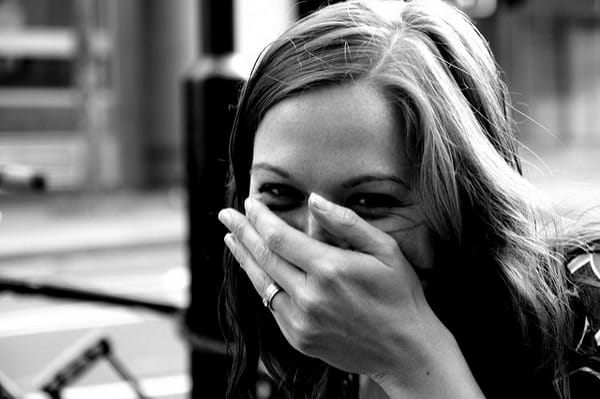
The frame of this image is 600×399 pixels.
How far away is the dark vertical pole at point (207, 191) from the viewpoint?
221cm

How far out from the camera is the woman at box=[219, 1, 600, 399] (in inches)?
55.0

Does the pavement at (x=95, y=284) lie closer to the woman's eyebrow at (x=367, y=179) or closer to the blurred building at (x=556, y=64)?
the woman's eyebrow at (x=367, y=179)

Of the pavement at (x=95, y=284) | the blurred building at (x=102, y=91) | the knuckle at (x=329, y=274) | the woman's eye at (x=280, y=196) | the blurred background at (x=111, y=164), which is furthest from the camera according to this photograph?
the blurred building at (x=102, y=91)

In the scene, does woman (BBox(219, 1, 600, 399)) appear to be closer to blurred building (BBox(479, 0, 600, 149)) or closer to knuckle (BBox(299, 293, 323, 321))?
knuckle (BBox(299, 293, 323, 321))

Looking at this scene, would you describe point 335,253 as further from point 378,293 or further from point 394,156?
point 394,156

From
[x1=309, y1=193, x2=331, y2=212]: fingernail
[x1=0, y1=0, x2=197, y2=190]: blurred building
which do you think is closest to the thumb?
[x1=309, y1=193, x2=331, y2=212]: fingernail

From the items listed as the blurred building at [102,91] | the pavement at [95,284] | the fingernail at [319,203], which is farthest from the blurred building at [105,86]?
the fingernail at [319,203]

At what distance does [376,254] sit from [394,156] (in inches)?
8.1

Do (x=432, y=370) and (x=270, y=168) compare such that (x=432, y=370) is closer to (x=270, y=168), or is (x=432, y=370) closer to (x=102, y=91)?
(x=270, y=168)

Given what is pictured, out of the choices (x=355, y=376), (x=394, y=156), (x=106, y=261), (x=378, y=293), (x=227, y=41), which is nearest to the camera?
(x=378, y=293)

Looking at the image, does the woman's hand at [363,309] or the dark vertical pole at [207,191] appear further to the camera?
the dark vertical pole at [207,191]

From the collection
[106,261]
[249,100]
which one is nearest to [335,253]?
[249,100]

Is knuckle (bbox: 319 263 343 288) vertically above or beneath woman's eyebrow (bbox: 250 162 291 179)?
beneath

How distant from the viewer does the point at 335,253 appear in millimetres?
1382
